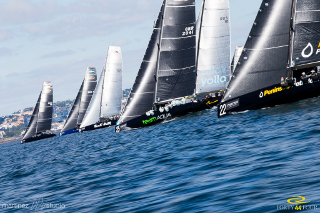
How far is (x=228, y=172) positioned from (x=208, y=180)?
2.10ft

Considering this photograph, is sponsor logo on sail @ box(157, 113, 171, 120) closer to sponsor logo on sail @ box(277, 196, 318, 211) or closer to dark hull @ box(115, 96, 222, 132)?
dark hull @ box(115, 96, 222, 132)

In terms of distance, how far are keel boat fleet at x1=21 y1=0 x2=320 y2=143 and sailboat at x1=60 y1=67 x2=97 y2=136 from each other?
252 millimetres

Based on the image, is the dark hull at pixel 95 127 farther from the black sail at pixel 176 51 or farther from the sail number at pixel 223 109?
the sail number at pixel 223 109

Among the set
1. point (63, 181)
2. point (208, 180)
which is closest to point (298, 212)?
point (208, 180)

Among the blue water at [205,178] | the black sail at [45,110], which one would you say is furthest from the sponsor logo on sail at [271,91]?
the black sail at [45,110]

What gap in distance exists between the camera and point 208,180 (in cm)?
952

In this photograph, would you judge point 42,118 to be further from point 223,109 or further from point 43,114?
point 223,109

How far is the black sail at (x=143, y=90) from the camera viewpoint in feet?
124

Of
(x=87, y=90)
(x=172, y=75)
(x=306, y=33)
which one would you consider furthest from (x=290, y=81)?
(x=87, y=90)

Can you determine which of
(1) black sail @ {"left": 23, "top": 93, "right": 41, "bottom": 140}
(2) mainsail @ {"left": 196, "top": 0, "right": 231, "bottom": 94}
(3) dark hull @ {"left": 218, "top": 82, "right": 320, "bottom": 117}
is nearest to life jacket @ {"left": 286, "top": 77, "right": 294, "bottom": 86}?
(3) dark hull @ {"left": 218, "top": 82, "right": 320, "bottom": 117}

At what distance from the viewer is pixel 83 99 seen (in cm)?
7188

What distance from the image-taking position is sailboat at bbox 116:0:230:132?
35.3 m

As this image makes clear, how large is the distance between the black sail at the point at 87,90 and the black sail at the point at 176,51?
37962mm

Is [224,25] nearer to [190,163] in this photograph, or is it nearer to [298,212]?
[190,163]
